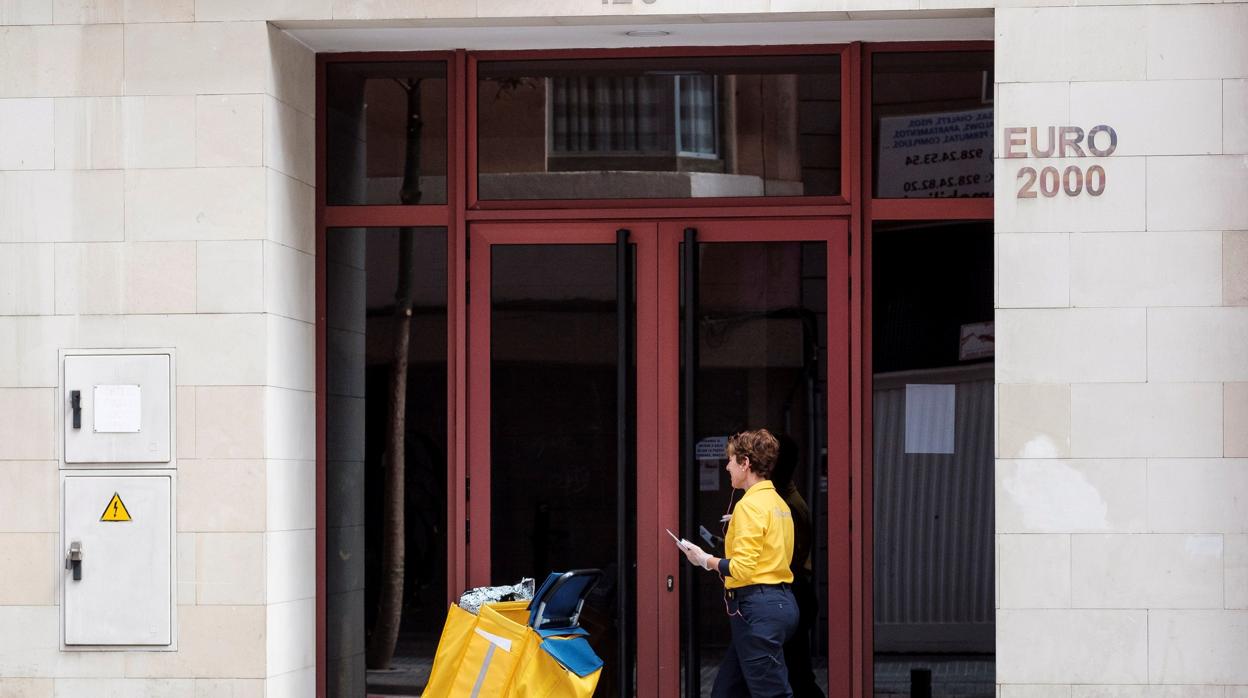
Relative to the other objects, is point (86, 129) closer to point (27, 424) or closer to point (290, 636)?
point (27, 424)

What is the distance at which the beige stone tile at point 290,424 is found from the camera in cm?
820

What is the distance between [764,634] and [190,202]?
3.58 meters

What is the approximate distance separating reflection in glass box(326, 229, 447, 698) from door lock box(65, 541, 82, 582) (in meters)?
1.33

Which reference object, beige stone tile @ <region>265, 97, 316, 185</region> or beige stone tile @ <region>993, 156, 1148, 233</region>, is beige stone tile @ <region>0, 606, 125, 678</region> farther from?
beige stone tile @ <region>993, 156, 1148, 233</region>

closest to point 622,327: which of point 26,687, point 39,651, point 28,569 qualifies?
point 28,569

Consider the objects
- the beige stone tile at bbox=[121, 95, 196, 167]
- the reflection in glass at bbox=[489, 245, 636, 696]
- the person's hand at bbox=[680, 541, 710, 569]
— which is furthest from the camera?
the reflection in glass at bbox=[489, 245, 636, 696]

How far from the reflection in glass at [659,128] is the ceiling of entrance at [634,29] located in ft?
0.51

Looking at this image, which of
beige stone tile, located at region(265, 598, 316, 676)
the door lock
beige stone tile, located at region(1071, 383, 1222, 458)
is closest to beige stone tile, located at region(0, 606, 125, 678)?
the door lock

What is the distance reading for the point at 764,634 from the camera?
7.98 meters

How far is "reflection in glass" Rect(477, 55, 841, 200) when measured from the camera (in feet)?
28.5

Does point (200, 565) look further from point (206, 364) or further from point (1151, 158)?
point (1151, 158)

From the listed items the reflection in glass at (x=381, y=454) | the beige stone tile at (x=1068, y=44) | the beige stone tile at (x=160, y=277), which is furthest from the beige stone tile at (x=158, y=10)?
the beige stone tile at (x=1068, y=44)

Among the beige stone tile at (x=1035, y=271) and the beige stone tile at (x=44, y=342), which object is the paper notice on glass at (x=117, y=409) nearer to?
the beige stone tile at (x=44, y=342)

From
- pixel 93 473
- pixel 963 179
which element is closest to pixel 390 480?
pixel 93 473
